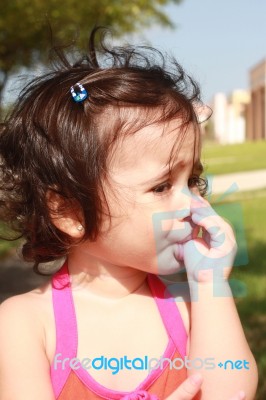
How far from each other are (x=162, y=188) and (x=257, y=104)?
38474mm

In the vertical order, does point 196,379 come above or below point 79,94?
below

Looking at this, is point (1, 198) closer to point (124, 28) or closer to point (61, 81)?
point (61, 81)

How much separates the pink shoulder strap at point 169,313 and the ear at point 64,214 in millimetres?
281

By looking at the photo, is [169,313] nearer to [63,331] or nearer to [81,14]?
[63,331]

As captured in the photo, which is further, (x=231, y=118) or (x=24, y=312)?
(x=231, y=118)

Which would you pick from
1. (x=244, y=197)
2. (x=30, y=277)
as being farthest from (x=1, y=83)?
(x=30, y=277)

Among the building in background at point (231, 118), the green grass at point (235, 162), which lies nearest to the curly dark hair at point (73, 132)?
the green grass at point (235, 162)

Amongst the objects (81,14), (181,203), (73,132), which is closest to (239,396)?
(181,203)

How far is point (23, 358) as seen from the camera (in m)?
1.47

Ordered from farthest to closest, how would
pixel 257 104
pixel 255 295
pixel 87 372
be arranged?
pixel 257 104 → pixel 255 295 → pixel 87 372

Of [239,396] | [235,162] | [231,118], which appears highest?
[239,396]

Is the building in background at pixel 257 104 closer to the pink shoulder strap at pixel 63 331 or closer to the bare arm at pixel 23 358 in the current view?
the pink shoulder strap at pixel 63 331

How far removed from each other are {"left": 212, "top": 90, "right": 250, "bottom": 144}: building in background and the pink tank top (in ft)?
144

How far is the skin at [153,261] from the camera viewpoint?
1.48 meters
